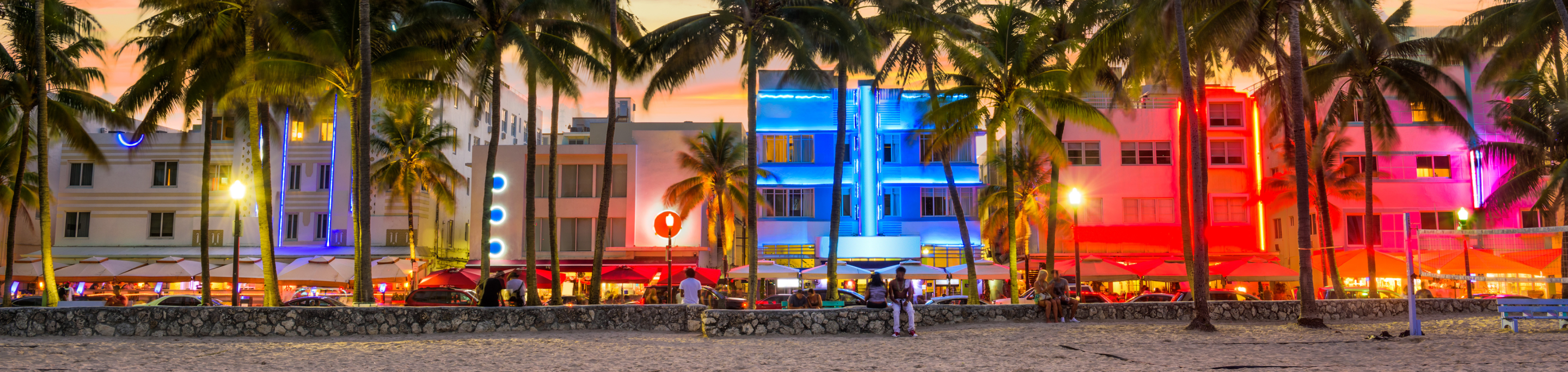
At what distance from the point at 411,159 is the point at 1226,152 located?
118ft

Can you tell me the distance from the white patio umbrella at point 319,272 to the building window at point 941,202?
2302 centimetres

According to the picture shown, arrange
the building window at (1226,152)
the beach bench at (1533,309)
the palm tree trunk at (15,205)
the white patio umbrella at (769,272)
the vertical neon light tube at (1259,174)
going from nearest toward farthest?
1. the beach bench at (1533,309)
2. the palm tree trunk at (15,205)
3. the white patio umbrella at (769,272)
4. the vertical neon light tube at (1259,174)
5. the building window at (1226,152)

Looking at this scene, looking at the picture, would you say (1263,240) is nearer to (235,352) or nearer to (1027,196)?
(1027,196)

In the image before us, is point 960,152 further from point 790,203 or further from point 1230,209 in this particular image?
point 1230,209

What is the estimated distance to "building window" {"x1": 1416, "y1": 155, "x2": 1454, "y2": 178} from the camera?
43.3 m

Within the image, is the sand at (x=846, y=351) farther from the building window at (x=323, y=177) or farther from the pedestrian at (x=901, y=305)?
the building window at (x=323, y=177)

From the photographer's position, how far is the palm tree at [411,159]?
43344 mm

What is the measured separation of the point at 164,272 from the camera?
36594mm

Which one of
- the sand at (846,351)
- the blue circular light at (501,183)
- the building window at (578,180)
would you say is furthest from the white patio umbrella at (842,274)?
the blue circular light at (501,183)

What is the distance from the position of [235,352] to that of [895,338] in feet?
32.7

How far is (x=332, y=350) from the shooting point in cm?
1505

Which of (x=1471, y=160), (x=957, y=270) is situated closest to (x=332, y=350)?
(x=957, y=270)

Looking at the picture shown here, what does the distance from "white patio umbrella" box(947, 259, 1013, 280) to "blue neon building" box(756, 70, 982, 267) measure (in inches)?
321

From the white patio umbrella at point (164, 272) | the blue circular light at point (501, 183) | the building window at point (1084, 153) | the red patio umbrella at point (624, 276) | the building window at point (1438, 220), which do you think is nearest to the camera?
the white patio umbrella at point (164, 272)
